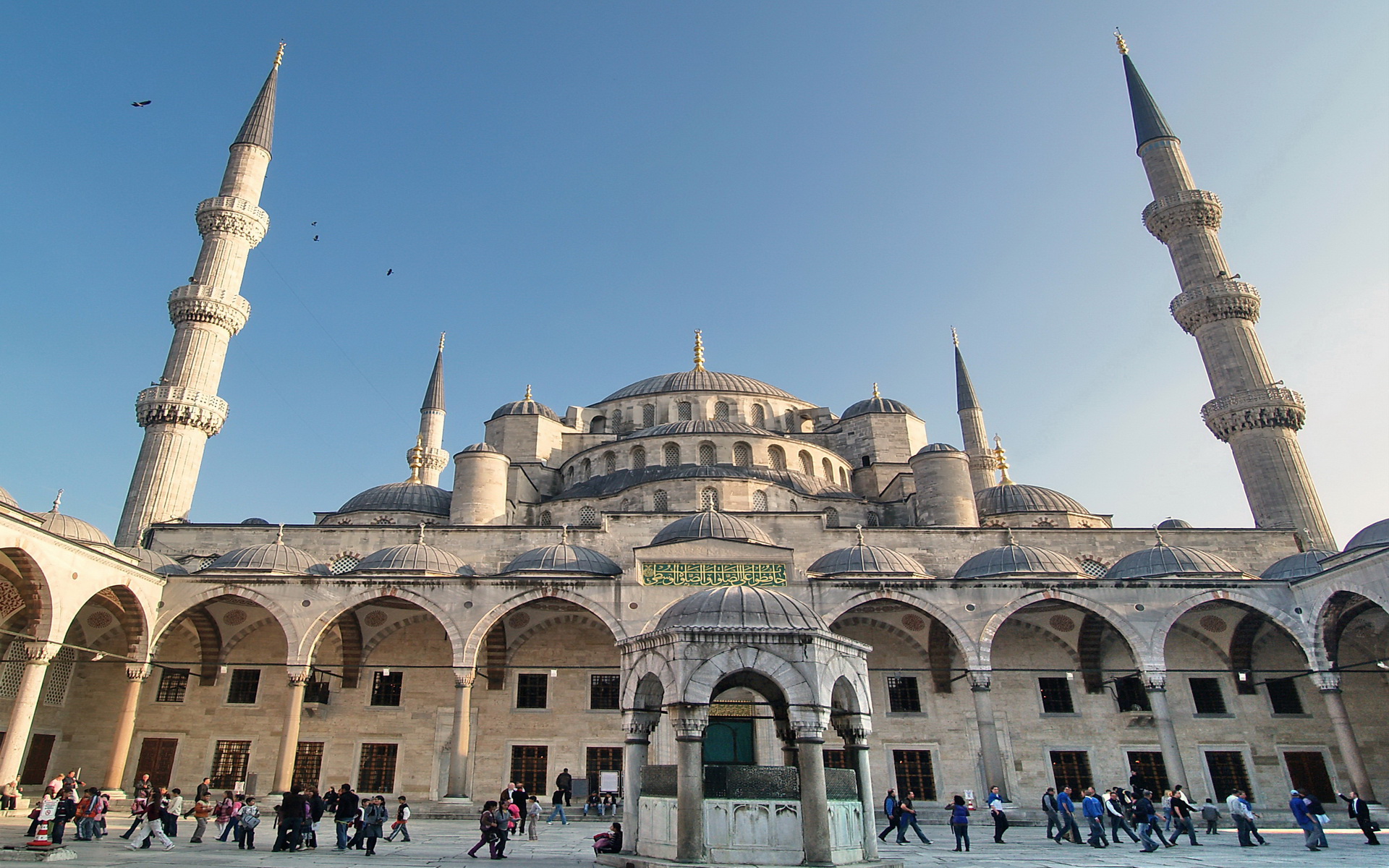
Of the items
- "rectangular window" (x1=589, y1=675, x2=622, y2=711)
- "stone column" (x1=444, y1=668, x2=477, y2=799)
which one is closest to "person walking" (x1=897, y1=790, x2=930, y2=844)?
"rectangular window" (x1=589, y1=675, x2=622, y2=711)

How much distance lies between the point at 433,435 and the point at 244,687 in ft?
39.3

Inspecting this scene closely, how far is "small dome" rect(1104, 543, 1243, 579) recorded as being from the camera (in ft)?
51.9

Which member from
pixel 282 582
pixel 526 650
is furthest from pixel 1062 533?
pixel 282 582

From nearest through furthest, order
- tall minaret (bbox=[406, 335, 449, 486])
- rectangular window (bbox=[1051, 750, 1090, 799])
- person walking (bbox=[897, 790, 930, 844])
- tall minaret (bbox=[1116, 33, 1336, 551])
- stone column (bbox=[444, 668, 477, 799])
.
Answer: person walking (bbox=[897, 790, 930, 844]), stone column (bbox=[444, 668, 477, 799]), rectangular window (bbox=[1051, 750, 1090, 799]), tall minaret (bbox=[1116, 33, 1336, 551]), tall minaret (bbox=[406, 335, 449, 486])

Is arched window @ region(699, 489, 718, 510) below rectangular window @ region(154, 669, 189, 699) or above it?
above

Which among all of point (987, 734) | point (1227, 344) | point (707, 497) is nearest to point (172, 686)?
point (707, 497)

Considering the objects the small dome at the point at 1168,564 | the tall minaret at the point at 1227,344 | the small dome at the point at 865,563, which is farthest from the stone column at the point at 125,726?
the tall minaret at the point at 1227,344

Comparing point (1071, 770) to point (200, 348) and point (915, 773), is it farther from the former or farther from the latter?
point (200, 348)

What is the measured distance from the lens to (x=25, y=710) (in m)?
12.5

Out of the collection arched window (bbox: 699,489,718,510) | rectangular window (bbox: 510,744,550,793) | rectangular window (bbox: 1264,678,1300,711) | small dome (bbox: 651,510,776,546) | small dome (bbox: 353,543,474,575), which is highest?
arched window (bbox: 699,489,718,510)

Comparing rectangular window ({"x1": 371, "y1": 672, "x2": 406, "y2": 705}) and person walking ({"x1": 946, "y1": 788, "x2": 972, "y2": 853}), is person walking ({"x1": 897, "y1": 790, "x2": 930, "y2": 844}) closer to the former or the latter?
person walking ({"x1": 946, "y1": 788, "x2": 972, "y2": 853})

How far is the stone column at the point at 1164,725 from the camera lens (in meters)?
13.6

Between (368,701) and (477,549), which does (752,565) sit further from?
(368,701)

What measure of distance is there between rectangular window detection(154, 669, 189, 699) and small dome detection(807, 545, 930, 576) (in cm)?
1261
